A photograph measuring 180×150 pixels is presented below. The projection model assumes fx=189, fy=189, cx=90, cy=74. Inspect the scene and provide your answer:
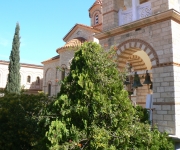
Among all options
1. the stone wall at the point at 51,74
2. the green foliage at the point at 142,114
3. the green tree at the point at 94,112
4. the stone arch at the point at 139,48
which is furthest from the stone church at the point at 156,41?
the stone wall at the point at 51,74

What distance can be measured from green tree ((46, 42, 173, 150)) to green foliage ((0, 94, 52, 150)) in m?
2.28

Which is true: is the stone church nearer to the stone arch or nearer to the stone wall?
the stone arch

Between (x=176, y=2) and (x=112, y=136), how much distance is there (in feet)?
14.9

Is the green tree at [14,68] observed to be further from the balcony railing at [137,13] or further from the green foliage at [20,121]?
the balcony railing at [137,13]

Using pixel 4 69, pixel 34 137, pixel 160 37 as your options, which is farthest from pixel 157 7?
pixel 4 69

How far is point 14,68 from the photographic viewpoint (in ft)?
61.7

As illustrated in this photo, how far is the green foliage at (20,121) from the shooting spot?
572 centimetres

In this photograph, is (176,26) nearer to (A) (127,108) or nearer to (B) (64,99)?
(A) (127,108)

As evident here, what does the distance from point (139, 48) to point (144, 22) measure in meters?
0.83

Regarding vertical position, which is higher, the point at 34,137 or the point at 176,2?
the point at 176,2

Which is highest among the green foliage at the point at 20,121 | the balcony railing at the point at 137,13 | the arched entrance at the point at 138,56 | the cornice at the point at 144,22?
the balcony railing at the point at 137,13

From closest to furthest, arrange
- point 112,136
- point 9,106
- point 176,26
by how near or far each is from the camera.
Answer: point 112,136
point 176,26
point 9,106

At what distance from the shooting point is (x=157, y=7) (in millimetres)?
5707

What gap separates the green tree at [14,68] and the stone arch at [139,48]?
14.5 m
